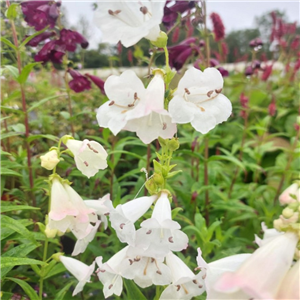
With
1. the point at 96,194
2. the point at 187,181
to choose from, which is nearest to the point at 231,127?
the point at 187,181

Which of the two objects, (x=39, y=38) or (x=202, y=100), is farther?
(x=39, y=38)

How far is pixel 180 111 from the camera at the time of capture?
2.15 ft

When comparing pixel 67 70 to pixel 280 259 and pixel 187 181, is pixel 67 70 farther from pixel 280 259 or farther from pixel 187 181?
pixel 280 259

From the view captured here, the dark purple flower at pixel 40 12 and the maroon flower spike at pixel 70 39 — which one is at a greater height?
the dark purple flower at pixel 40 12

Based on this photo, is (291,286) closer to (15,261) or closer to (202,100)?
(202,100)

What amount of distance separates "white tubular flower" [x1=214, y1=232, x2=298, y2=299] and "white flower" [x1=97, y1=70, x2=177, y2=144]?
0.95ft

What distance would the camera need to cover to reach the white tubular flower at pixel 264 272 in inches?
18.8

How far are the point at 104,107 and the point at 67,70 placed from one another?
121 cm

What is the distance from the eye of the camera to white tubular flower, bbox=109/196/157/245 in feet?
2.26

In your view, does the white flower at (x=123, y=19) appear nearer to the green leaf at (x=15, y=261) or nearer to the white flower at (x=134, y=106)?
the white flower at (x=134, y=106)

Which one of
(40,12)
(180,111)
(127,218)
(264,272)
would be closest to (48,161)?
(127,218)

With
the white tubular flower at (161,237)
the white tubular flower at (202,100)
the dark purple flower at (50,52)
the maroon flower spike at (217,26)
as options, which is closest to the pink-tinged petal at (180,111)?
the white tubular flower at (202,100)

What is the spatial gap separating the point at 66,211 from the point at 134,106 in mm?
351

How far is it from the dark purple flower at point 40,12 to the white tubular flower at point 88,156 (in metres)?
0.93
